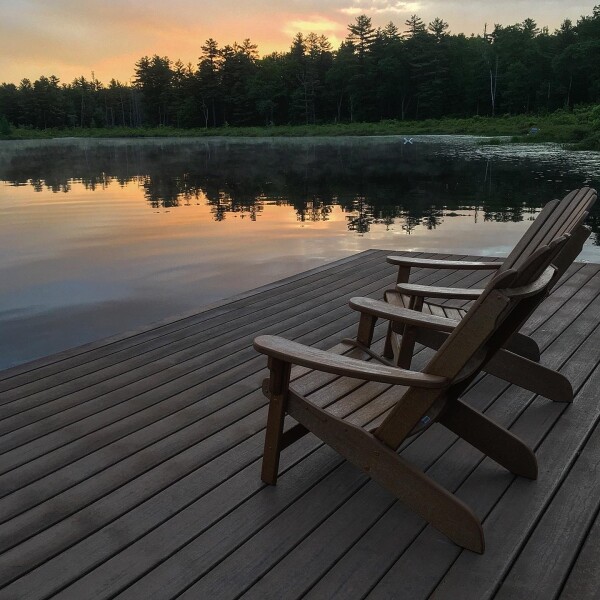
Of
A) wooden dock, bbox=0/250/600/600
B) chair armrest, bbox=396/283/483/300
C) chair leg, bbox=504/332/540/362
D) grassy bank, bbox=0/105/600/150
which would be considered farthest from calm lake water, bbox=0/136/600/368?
grassy bank, bbox=0/105/600/150

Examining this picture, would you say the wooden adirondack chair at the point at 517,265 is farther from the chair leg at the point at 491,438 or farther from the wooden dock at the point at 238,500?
the chair leg at the point at 491,438

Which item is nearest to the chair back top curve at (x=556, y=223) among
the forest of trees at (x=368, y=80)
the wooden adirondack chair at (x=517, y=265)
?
the wooden adirondack chair at (x=517, y=265)

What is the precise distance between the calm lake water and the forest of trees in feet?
114

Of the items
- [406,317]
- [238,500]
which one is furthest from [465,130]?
[238,500]

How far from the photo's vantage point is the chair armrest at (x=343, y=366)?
1.62m

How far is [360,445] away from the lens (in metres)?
1.85

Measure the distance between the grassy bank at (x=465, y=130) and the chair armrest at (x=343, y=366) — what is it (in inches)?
1074

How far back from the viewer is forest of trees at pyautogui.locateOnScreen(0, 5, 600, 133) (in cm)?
5384

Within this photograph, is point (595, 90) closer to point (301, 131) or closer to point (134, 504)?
point (301, 131)

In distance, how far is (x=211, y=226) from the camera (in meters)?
11.2

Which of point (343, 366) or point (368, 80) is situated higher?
point (368, 80)

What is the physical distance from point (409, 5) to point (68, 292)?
6955cm

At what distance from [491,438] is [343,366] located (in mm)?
663

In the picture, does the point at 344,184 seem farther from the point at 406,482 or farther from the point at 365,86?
the point at 365,86
